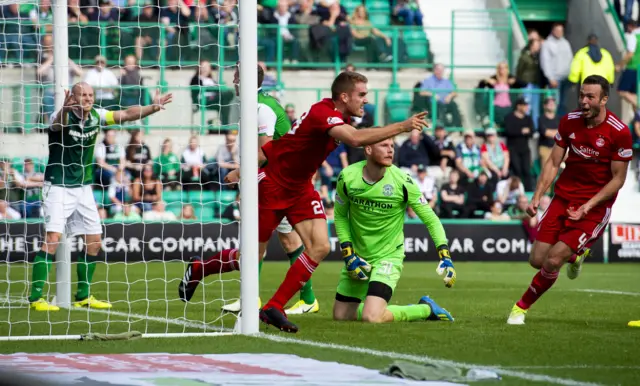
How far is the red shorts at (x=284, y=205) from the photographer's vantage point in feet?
31.4

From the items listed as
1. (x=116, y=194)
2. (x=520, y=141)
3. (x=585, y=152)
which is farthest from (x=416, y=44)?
(x=585, y=152)

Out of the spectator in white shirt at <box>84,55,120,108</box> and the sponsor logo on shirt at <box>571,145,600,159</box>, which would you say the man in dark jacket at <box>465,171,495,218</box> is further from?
the sponsor logo on shirt at <box>571,145,600,159</box>

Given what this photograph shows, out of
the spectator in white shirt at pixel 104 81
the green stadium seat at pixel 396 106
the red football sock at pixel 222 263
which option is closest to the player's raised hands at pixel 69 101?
the red football sock at pixel 222 263

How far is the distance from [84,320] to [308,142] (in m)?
2.45

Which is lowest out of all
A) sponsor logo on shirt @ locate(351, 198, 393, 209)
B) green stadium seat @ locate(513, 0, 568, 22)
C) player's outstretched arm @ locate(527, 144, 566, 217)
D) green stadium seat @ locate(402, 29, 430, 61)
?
sponsor logo on shirt @ locate(351, 198, 393, 209)

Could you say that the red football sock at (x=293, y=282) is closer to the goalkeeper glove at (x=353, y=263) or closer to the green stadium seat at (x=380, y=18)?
the goalkeeper glove at (x=353, y=263)

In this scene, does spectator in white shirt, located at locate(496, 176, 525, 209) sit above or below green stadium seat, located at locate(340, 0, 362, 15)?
below

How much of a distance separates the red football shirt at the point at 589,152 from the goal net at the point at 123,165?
3410mm

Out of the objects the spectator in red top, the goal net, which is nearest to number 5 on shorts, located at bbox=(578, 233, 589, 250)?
the goal net

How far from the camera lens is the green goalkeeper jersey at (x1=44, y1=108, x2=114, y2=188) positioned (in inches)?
439

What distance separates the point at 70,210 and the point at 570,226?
483 centimetres

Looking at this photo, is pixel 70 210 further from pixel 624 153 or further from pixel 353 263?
pixel 624 153

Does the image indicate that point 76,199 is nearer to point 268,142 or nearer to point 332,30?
point 268,142

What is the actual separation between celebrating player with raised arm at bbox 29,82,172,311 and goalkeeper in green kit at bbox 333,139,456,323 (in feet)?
8.02
